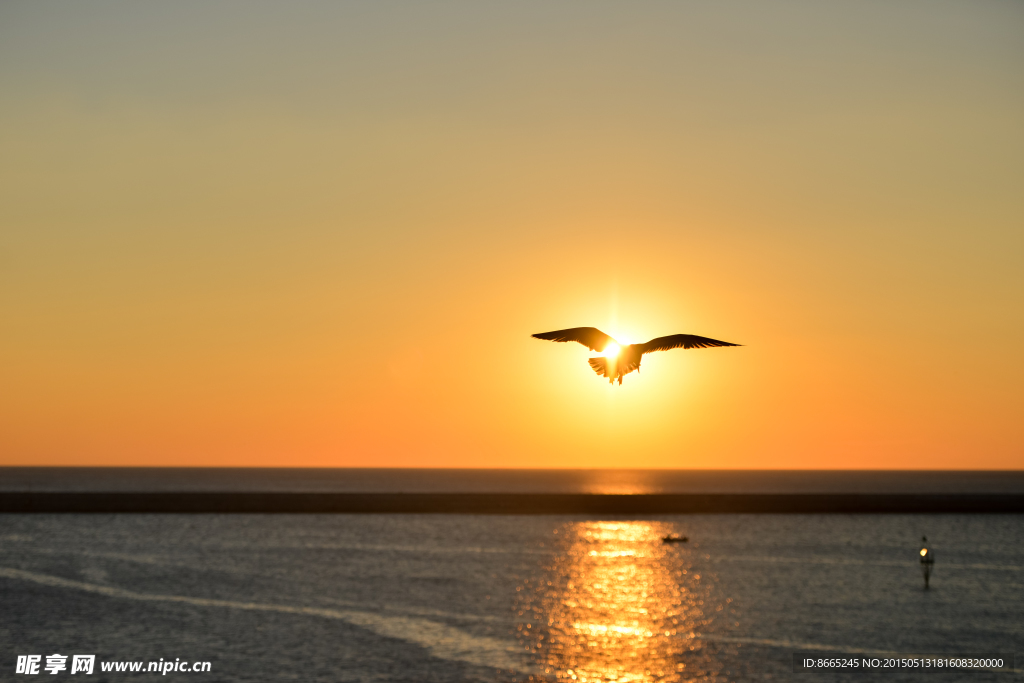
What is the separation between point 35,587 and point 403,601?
2985 centimetres

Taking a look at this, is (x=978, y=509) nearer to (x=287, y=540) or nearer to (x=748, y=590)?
(x=748, y=590)

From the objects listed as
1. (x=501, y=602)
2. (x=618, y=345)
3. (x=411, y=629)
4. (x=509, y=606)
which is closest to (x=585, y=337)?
(x=618, y=345)

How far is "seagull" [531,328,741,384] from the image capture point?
73.8ft

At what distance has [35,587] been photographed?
258ft

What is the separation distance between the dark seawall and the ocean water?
21444mm

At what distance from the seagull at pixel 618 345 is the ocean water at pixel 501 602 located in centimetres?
2751

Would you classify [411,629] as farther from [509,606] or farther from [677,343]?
[677,343]

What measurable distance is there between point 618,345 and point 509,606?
4871 centimetres

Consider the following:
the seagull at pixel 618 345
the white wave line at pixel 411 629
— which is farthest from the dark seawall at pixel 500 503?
the seagull at pixel 618 345

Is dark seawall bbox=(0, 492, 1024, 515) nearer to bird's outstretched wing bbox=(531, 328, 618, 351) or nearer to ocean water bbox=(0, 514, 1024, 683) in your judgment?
ocean water bbox=(0, 514, 1024, 683)

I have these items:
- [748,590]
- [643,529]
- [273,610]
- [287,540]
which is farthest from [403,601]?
[643,529]

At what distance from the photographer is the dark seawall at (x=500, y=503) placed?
149625mm

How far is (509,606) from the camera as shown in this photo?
68.9 m

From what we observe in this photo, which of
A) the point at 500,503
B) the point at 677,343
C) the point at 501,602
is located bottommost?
the point at 501,602
